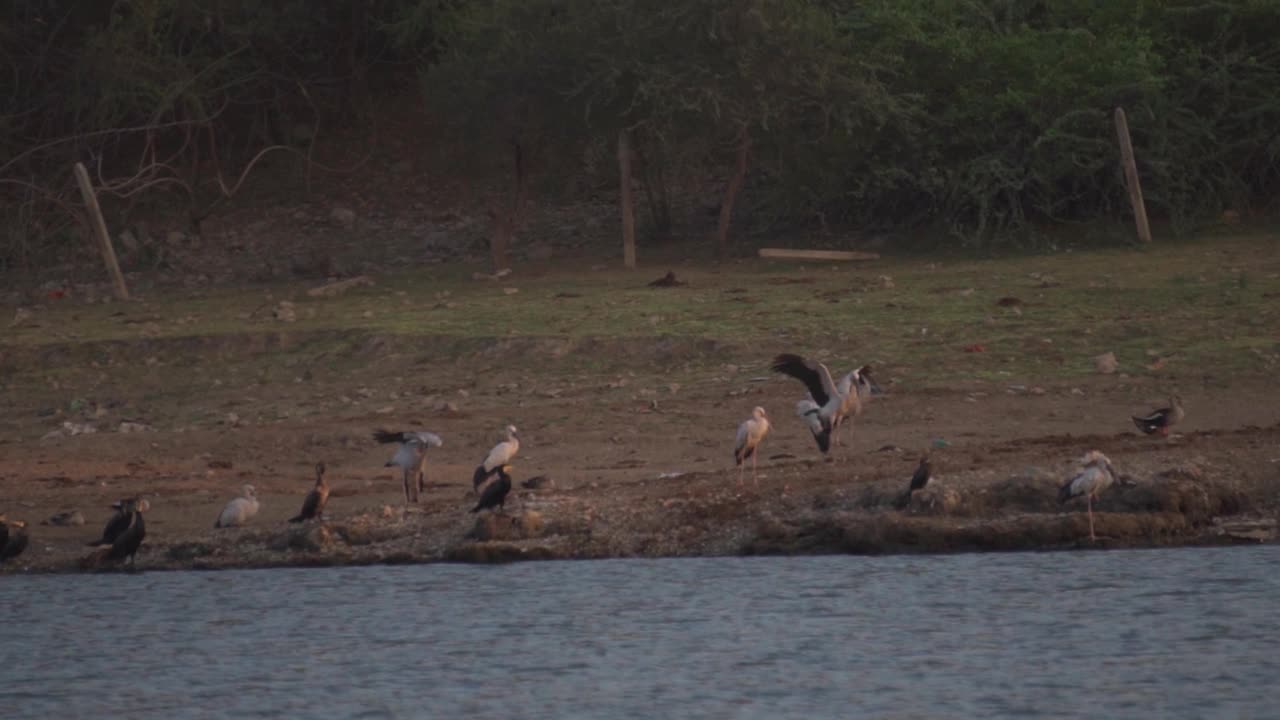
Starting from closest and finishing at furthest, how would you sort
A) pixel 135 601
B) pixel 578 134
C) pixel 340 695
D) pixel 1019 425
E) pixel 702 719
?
1. pixel 702 719
2. pixel 340 695
3. pixel 135 601
4. pixel 1019 425
5. pixel 578 134

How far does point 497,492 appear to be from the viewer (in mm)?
12609

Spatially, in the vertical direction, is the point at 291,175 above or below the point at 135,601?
above

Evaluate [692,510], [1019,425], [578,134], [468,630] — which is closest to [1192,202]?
[578,134]

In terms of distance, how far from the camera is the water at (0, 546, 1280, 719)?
9594mm

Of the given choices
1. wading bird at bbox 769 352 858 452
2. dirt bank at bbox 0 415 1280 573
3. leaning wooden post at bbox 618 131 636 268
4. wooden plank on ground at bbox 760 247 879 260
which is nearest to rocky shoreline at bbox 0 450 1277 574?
dirt bank at bbox 0 415 1280 573

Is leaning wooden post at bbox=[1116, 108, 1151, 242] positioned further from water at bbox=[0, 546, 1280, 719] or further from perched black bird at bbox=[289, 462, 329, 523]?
perched black bird at bbox=[289, 462, 329, 523]

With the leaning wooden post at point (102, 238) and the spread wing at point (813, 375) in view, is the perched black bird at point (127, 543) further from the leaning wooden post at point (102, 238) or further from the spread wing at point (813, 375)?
the leaning wooden post at point (102, 238)

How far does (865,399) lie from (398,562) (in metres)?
4.31

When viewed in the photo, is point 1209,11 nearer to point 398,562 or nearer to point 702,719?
point 398,562

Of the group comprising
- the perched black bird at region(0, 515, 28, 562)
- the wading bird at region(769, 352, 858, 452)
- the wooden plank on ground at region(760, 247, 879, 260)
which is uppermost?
the wooden plank on ground at region(760, 247, 879, 260)

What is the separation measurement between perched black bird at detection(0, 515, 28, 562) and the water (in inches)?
9.0

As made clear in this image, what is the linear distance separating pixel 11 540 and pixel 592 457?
4.27 metres

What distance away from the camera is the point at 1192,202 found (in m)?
23.8

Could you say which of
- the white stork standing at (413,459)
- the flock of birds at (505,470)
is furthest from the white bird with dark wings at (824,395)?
the white stork standing at (413,459)
